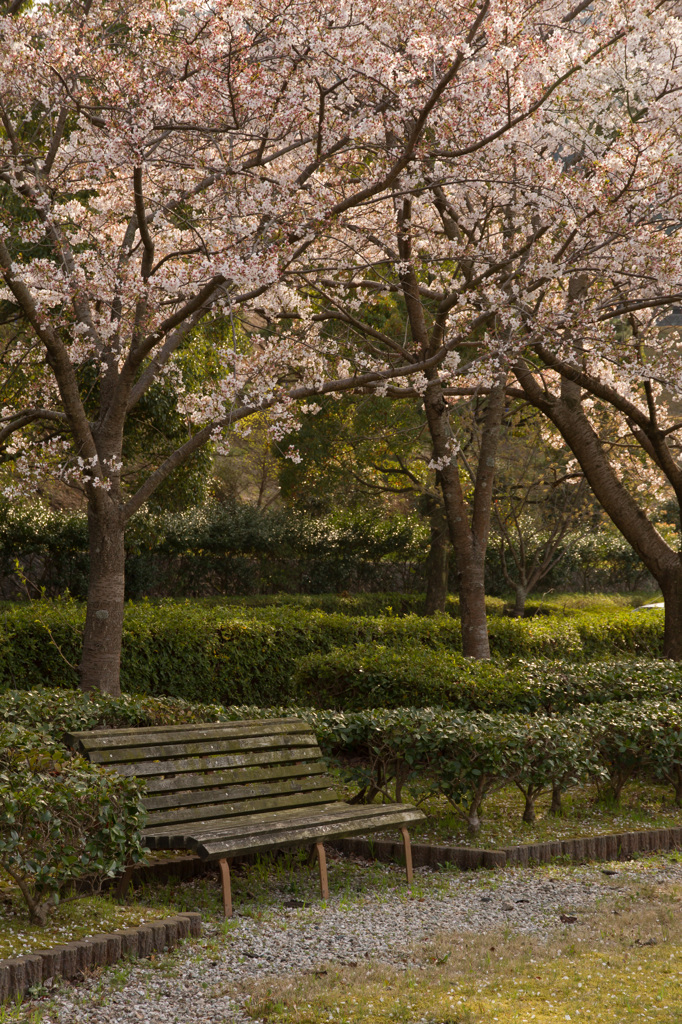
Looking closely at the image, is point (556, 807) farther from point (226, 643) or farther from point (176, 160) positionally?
point (176, 160)

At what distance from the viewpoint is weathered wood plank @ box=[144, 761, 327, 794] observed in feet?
15.1

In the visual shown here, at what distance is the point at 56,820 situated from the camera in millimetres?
3660

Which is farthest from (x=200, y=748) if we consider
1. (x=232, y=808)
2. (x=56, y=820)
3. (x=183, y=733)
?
(x=56, y=820)

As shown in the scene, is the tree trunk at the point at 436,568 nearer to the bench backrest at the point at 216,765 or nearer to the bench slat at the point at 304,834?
the bench backrest at the point at 216,765

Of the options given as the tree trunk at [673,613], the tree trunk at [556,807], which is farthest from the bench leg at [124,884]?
the tree trunk at [673,613]

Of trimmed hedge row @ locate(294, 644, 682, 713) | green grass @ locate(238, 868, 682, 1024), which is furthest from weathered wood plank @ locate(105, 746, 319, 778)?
Answer: trimmed hedge row @ locate(294, 644, 682, 713)

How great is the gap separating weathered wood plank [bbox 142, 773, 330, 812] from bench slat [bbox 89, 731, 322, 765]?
17cm

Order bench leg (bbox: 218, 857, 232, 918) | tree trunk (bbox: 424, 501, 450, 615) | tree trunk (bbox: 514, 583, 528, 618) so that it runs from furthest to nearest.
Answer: tree trunk (bbox: 424, 501, 450, 615) → tree trunk (bbox: 514, 583, 528, 618) → bench leg (bbox: 218, 857, 232, 918)

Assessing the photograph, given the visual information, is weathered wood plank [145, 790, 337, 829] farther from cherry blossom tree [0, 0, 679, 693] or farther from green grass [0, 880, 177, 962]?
cherry blossom tree [0, 0, 679, 693]

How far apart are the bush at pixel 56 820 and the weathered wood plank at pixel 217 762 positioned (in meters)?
0.42

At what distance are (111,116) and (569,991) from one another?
6383 mm

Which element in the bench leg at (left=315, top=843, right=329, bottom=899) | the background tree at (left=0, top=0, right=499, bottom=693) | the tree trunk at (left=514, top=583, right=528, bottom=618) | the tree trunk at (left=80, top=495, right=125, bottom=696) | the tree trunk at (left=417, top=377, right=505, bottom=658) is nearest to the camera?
the bench leg at (left=315, top=843, right=329, bottom=899)

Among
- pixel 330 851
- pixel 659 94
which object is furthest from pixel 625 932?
pixel 659 94

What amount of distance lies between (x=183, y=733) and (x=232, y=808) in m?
0.47
